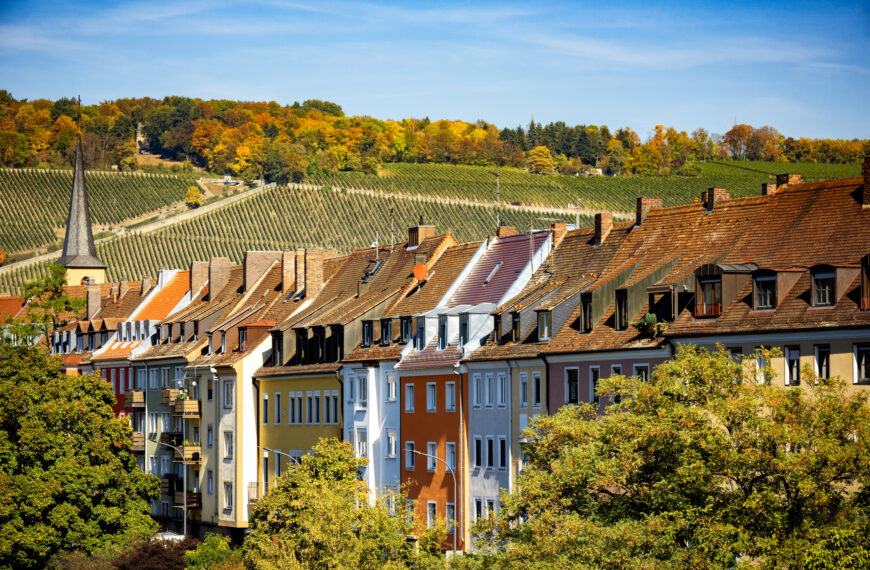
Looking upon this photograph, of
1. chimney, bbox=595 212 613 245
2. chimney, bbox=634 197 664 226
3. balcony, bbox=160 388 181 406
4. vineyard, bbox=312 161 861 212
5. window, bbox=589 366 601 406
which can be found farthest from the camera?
vineyard, bbox=312 161 861 212

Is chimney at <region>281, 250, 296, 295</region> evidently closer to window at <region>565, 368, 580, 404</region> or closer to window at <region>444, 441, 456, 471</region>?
window at <region>444, 441, 456, 471</region>

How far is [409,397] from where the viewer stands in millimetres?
66375

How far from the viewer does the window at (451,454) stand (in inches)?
2466

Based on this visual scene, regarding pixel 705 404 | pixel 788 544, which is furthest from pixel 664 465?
pixel 788 544

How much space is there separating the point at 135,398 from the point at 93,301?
23.0 m

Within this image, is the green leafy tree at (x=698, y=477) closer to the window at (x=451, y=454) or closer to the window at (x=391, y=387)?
the window at (x=451, y=454)

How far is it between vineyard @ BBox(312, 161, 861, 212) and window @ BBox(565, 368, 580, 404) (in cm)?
8587

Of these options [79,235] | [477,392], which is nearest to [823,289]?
[477,392]

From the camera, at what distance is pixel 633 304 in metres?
53.3

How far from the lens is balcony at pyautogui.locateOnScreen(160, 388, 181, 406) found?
287 ft

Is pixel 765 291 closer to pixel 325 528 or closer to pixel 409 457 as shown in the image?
pixel 325 528

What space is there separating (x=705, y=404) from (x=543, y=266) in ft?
79.6

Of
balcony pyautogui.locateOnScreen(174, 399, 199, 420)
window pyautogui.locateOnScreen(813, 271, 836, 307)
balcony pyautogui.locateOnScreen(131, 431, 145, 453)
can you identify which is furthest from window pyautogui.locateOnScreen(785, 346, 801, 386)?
balcony pyautogui.locateOnScreen(131, 431, 145, 453)

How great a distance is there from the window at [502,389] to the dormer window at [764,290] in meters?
14.3
